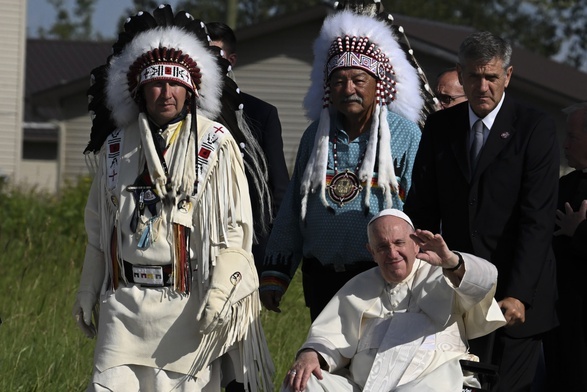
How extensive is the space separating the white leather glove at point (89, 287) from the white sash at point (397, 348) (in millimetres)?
1339

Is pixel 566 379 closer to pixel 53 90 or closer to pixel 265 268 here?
pixel 265 268

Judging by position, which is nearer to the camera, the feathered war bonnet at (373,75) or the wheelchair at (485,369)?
the wheelchair at (485,369)

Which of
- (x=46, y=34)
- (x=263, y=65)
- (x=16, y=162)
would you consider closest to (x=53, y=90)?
(x=16, y=162)

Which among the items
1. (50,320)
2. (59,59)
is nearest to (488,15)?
(59,59)

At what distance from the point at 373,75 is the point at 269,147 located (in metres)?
0.88

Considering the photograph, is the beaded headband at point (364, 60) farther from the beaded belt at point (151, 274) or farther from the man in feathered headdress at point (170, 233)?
the beaded belt at point (151, 274)

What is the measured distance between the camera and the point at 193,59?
5.84 m

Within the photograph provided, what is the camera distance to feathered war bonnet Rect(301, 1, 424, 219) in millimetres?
6129

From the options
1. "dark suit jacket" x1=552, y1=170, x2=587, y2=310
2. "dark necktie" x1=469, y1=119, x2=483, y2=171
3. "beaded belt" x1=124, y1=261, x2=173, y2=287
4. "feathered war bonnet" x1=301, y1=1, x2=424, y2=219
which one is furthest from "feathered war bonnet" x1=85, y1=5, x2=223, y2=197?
"dark suit jacket" x1=552, y1=170, x2=587, y2=310

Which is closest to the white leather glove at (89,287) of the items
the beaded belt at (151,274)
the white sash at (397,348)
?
the beaded belt at (151,274)

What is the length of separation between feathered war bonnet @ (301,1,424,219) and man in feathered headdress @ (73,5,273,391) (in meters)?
0.60

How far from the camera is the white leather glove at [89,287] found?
583 centimetres

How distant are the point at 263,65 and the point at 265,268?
2072 centimetres

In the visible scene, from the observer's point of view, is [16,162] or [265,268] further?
[16,162]
